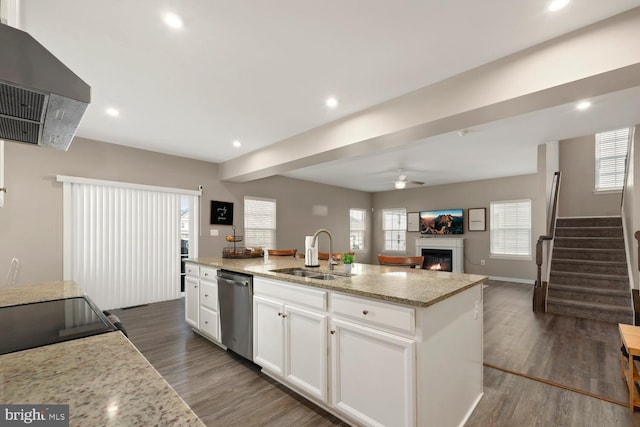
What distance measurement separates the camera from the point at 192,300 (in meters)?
3.57

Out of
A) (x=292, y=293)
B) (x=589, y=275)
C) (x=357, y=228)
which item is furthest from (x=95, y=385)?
(x=357, y=228)

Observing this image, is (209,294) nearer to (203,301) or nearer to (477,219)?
(203,301)

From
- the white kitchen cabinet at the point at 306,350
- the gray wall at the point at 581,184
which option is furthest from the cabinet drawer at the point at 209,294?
the gray wall at the point at 581,184

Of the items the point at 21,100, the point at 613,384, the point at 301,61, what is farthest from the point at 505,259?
the point at 21,100

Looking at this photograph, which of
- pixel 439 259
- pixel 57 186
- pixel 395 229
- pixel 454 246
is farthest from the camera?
pixel 395 229

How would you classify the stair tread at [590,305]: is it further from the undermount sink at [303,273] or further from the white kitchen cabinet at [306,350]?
the white kitchen cabinet at [306,350]

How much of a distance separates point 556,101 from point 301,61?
2.07m

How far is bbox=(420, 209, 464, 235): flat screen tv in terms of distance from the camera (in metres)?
7.89

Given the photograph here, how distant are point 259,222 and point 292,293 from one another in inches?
180

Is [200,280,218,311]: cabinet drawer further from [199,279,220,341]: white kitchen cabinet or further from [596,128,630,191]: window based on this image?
[596,128,630,191]: window

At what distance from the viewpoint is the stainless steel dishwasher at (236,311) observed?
263cm

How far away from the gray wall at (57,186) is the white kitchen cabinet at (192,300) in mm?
1923

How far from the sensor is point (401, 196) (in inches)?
360

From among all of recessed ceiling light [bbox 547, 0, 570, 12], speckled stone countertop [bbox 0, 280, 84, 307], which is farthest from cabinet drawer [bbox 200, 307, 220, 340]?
recessed ceiling light [bbox 547, 0, 570, 12]
